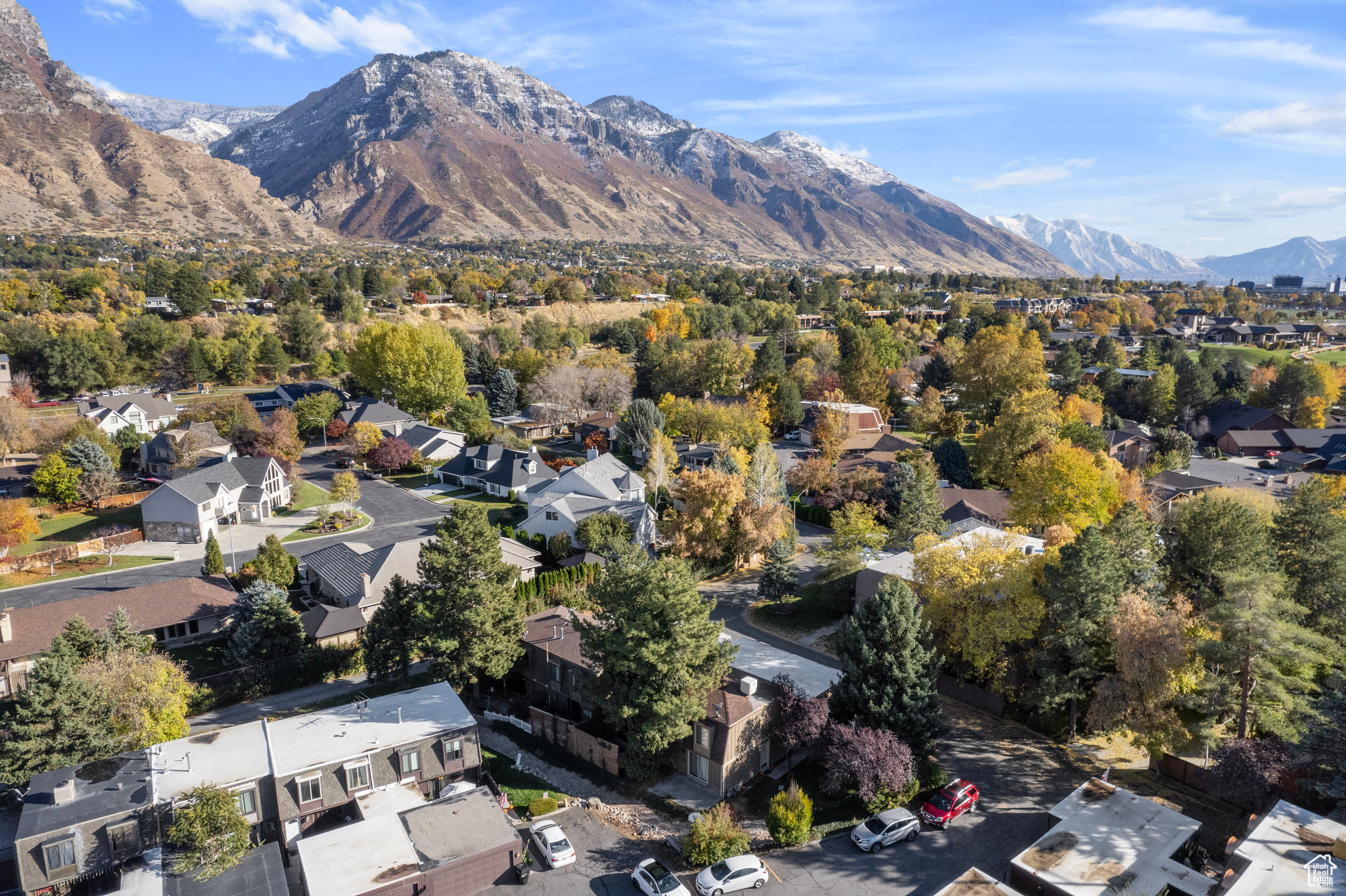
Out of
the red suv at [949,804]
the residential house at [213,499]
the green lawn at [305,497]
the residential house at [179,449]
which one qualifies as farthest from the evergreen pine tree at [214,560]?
the red suv at [949,804]

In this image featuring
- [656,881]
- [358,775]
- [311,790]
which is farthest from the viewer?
[358,775]

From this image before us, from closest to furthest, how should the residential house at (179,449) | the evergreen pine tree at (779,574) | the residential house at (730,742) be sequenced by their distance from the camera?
the residential house at (730,742) < the evergreen pine tree at (779,574) < the residential house at (179,449)

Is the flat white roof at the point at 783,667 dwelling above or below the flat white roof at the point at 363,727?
above

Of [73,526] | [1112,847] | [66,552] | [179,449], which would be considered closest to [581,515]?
[66,552]

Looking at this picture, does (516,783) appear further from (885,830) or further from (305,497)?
(305,497)

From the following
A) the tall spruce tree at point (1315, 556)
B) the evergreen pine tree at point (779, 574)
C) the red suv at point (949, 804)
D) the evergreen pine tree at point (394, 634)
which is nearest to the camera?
the red suv at point (949, 804)

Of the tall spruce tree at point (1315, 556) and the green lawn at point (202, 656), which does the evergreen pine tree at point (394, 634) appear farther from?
the tall spruce tree at point (1315, 556)

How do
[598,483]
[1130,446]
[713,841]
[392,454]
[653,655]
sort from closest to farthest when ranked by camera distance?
1. [713,841]
2. [653,655]
3. [598,483]
4. [392,454]
5. [1130,446]
